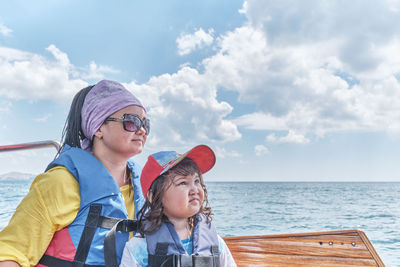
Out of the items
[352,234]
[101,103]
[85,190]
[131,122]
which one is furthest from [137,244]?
[352,234]

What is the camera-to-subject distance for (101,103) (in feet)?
5.24

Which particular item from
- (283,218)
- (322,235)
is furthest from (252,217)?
(322,235)

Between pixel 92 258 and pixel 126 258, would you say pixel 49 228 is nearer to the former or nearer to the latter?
pixel 92 258

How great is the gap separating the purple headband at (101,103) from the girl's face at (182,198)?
0.42 metres

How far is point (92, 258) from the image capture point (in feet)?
4.49

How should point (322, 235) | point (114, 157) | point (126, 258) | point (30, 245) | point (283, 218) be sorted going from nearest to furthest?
1. point (30, 245)
2. point (126, 258)
3. point (114, 157)
4. point (322, 235)
5. point (283, 218)

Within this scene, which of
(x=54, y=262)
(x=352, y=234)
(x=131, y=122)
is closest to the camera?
(x=54, y=262)

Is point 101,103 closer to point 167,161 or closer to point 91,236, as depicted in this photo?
point 167,161

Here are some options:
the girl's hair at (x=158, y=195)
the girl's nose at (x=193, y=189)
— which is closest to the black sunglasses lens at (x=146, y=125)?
the girl's hair at (x=158, y=195)

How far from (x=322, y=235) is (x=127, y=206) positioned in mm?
1191

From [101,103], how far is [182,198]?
557 millimetres

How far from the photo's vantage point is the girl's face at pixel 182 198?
1471 mm

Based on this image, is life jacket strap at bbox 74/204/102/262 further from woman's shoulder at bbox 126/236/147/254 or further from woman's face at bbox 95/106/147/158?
woman's face at bbox 95/106/147/158

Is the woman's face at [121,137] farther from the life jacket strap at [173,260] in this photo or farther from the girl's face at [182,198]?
the life jacket strap at [173,260]
